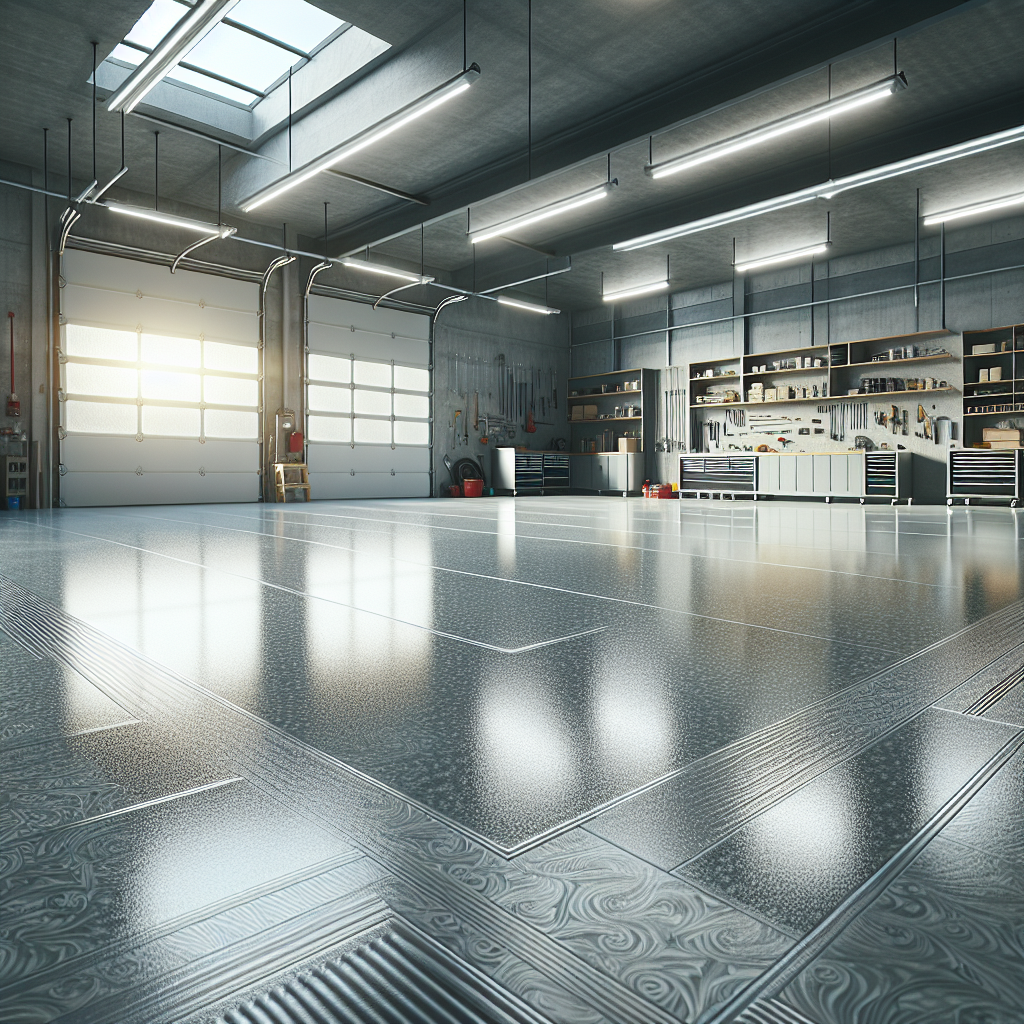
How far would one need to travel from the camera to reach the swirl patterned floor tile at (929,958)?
2.29 feet

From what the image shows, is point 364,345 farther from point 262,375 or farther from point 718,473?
point 718,473

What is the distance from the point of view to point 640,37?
6699 millimetres

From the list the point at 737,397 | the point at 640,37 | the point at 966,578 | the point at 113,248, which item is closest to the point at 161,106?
the point at 113,248

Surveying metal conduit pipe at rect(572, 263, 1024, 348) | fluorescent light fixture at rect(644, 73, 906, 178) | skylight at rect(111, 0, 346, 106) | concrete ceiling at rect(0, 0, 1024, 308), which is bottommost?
fluorescent light fixture at rect(644, 73, 906, 178)

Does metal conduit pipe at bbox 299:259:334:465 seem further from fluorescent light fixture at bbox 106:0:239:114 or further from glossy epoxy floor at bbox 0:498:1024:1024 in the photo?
glossy epoxy floor at bbox 0:498:1024:1024

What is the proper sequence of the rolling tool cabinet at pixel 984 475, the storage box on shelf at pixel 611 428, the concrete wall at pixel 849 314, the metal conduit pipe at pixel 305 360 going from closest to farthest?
the rolling tool cabinet at pixel 984 475, the concrete wall at pixel 849 314, the metal conduit pipe at pixel 305 360, the storage box on shelf at pixel 611 428

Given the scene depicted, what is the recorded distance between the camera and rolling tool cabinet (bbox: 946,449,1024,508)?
10961 mm

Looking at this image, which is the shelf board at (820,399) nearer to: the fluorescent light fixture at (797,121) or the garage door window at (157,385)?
the fluorescent light fixture at (797,121)

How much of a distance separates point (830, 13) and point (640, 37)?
1.63 meters

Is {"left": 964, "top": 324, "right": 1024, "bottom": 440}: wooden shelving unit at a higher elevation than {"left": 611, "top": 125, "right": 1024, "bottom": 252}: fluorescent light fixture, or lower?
lower

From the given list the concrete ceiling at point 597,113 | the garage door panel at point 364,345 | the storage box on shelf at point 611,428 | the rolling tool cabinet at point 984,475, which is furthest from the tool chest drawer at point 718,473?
the garage door panel at point 364,345

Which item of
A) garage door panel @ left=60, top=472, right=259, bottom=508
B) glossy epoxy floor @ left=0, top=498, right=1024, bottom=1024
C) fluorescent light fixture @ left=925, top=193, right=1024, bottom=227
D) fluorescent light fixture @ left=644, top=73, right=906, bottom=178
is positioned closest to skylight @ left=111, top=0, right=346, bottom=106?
fluorescent light fixture @ left=644, top=73, right=906, bottom=178

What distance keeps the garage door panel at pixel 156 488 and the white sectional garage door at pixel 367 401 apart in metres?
1.37

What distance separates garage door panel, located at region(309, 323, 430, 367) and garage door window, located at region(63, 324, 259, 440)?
129 centimetres
